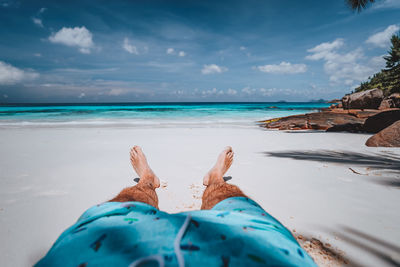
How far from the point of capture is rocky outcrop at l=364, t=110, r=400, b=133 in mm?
5274

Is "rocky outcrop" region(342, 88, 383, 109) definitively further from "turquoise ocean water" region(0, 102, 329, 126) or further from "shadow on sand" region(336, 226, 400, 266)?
"shadow on sand" region(336, 226, 400, 266)

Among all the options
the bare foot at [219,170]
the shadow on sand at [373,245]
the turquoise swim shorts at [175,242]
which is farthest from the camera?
the bare foot at [219,170]

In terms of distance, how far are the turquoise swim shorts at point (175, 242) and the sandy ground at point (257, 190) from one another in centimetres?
74

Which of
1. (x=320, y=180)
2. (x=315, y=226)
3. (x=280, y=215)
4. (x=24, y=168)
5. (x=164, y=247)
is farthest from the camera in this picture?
(x=24, y=168)

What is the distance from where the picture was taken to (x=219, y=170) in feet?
6.97

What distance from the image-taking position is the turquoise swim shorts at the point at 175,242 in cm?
50

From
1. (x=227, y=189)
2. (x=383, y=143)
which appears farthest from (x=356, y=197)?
(x=383, y=143)

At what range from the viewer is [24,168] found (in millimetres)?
2555

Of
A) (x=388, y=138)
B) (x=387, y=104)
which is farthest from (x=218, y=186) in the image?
(x=387, y=104)

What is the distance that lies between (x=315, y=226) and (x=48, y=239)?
1.87m

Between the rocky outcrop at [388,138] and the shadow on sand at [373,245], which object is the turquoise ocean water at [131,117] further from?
the shadow on sand at [373,245]

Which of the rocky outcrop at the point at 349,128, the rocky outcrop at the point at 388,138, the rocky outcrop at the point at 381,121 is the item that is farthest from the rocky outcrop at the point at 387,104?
the rocky outcrop at the point at 388,138

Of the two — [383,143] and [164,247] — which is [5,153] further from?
[383,143]

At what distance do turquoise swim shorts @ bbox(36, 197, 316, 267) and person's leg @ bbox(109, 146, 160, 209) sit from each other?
507 mm
